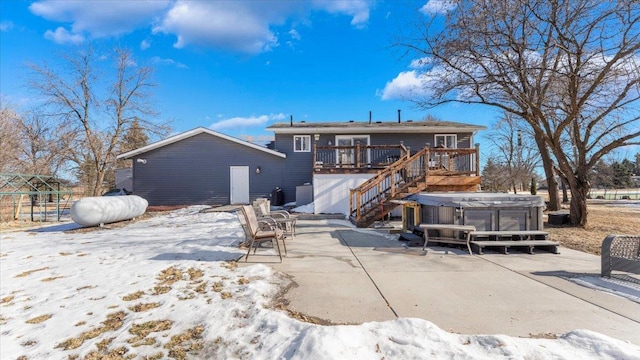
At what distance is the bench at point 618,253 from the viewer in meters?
4.39

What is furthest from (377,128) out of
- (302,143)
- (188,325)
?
(188,325)

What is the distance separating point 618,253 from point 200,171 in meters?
16.9

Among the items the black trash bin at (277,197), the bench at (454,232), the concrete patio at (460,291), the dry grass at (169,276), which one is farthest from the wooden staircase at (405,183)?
the dry grass at (169,276)

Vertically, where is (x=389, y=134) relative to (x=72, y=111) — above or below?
below

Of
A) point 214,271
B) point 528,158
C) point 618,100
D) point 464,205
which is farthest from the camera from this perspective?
point 528,158

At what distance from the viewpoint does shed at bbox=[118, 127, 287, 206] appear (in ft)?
55.8

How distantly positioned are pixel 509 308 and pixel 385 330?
166 cm

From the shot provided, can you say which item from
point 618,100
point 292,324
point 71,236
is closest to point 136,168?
point 71,236

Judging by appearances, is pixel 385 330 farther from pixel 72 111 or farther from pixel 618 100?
pixel 72 111

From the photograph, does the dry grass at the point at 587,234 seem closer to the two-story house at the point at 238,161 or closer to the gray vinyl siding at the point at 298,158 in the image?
the two-story house at the point at 238,161

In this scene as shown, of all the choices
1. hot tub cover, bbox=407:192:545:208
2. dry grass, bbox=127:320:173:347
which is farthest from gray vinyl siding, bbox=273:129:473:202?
dry grass, bbox=127:320:173:347

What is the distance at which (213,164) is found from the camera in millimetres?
17094

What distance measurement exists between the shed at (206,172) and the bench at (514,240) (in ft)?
39.6

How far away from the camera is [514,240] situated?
6676mm
